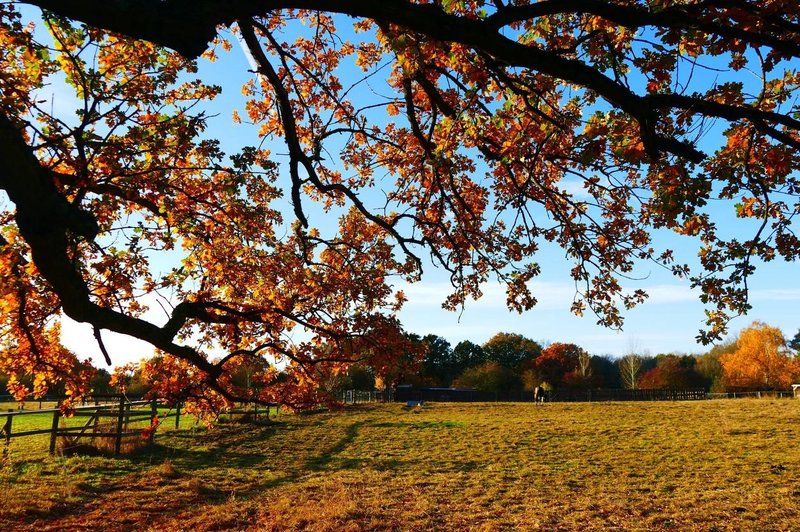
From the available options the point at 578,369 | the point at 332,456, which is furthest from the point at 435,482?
the point at 578,369

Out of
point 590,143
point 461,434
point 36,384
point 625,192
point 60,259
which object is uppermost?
point 625,192

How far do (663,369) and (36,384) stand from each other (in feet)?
234

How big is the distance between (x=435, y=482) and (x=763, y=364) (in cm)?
6664

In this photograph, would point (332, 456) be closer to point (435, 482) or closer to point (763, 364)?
point (435, 482)

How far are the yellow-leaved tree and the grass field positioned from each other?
49.2m

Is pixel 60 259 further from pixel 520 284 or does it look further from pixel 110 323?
pixel 520 284

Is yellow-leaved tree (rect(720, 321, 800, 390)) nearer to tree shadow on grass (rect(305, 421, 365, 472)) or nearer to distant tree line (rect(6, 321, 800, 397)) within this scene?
distant tree line (rect(6, 321, 800, 397))

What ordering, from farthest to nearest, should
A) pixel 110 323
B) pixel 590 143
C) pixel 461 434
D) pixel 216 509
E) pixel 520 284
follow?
pixel 461 434, pixel 216 509, pixel 520 284, pixel 110 323, pixel 590 143

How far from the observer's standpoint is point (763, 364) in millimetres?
61250

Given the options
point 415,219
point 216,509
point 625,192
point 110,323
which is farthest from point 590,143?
point 216,509

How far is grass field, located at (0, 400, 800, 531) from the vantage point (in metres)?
8.38

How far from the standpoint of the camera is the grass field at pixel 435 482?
8383 mm

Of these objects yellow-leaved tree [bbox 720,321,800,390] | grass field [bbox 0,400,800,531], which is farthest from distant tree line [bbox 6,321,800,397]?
grass field [bbox 0,400,800,531]

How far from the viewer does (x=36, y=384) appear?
32.7ft
